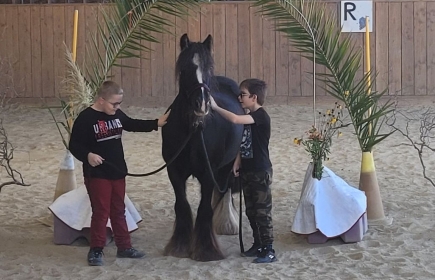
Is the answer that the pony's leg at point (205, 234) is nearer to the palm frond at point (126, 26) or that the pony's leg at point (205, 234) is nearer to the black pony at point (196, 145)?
the black pony at point (196, 145)

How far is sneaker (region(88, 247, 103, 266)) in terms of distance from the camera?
16.3 ft

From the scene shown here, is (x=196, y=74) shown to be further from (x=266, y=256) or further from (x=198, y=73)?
(x=266, y=256)

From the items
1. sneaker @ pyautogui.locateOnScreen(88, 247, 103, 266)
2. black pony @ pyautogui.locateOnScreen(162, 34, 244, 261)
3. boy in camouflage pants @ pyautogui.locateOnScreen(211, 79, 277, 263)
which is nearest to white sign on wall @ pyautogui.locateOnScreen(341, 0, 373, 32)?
black pony @ pyautogui.locateOnScreen(162, 34, 244, 261)

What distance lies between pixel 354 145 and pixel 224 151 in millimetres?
5480

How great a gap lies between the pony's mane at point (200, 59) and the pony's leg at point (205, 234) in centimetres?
73

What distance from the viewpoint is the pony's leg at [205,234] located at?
16.7 ft

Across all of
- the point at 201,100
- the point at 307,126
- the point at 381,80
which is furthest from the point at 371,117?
the point at 381,80

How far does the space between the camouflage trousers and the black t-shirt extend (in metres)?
0.06

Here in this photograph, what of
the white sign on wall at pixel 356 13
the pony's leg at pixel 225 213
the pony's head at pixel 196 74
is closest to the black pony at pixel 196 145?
the pony's head at pixel 196 74

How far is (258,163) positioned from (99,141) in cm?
107

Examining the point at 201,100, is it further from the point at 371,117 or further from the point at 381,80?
the point at 381,80

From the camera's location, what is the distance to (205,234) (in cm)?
514

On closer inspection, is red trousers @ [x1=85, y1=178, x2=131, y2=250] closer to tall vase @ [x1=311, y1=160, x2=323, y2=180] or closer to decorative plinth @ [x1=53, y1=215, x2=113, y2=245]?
decorative plinth @ [x1=53, y1=215, x2=113, y2=245]

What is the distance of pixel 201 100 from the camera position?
4.66 metres
